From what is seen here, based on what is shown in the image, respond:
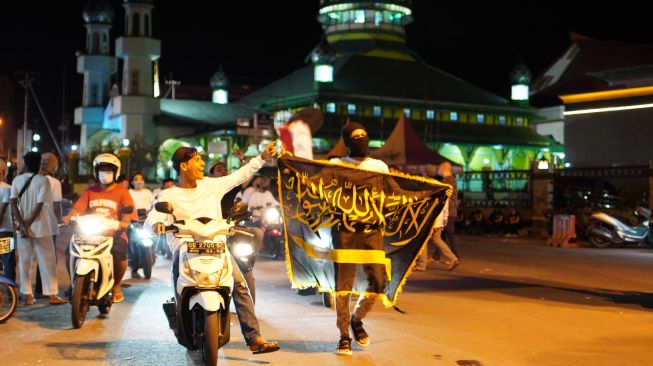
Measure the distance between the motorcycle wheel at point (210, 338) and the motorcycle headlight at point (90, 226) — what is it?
3.07 meters

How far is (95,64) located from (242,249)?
63.5 meters

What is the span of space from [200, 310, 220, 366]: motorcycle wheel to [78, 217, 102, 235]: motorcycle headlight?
3.07m

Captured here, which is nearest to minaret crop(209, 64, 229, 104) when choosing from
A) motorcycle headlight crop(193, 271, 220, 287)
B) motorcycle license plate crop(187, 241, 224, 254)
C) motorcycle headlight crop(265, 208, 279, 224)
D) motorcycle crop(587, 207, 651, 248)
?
motorcycle crop(587, 207, 651, 248)

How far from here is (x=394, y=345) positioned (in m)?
8.02

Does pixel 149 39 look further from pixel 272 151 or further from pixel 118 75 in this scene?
pixel 272 151

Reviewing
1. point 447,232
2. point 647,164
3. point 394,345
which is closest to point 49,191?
point 394,345

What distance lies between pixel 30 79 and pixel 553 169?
39462mm

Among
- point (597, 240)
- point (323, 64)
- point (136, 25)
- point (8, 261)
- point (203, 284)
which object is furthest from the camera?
point (136, 25)

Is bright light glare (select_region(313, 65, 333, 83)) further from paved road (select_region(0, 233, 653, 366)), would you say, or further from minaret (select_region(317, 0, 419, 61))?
paved road (select_region(0, 233, 653, 366))

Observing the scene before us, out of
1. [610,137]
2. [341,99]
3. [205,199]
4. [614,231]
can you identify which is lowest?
[614,231]

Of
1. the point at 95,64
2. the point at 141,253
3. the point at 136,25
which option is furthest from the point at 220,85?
the point at 141,253

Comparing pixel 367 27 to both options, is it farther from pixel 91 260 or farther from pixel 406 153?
pixel 91 260

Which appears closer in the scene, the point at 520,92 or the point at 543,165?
the point at 543,165

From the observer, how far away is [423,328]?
29.5 ft
